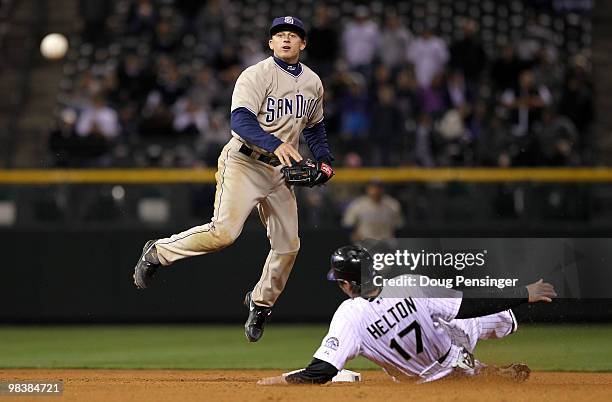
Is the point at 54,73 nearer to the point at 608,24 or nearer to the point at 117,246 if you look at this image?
the point at 117,246

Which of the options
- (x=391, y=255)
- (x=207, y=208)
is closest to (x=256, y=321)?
(x=391, y=255)

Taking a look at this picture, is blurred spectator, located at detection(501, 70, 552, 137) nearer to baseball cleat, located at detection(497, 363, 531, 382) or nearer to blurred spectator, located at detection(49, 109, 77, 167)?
blurred spectator, located at detection(49, 109, 77, 167)

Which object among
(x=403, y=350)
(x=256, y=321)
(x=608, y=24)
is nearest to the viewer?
(x=403, y=350)

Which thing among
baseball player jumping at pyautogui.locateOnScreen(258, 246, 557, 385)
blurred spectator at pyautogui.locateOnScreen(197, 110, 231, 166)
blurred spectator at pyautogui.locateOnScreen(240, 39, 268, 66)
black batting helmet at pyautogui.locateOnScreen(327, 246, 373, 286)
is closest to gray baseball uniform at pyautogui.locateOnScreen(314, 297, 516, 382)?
baseball player jumping at pyautogui.locateOnScreen(258, 246, 557, 385)

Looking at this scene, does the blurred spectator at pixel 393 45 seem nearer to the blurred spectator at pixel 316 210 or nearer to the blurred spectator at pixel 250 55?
the blurred spectator at pixel 250 55

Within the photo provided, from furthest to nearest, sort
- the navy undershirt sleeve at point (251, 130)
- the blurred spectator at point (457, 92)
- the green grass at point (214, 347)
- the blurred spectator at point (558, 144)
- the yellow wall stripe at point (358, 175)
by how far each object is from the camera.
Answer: the blurred spectator at point (457, 92)
the blurred spectator at point (558, 144)
the yellow wall stripe at point (358, 175)
the green grass at point (214, 347)
the navy undershirt sleeve at point (251, 130)

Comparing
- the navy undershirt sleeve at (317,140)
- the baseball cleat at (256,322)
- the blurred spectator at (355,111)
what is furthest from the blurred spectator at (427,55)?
the baseball cleat at (256,322)
